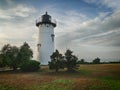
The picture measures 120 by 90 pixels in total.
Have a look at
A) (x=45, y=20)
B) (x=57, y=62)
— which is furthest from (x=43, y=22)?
(x=57, y=62)

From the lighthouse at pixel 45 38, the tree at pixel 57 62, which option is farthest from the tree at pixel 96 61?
the tree at pixel 57 62

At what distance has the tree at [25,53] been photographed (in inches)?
1911

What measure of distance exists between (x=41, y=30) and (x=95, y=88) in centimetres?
3852

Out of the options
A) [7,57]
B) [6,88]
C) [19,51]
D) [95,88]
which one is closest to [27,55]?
[19,51]

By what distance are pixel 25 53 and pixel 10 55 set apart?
14.0ft

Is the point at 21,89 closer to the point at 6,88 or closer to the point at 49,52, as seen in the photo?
the point at 6,88

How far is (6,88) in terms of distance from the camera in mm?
20938

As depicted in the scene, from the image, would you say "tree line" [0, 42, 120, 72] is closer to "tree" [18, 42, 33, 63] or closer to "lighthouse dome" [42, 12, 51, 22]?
"tree" [18, 42, 33, 63]

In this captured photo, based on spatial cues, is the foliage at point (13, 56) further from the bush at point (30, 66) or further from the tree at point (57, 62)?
the tree at point (57, 62)

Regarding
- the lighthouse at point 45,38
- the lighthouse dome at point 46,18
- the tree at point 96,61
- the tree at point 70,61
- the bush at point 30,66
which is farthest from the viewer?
the tree at point 96,61

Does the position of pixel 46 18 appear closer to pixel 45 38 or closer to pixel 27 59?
pixel 45 38

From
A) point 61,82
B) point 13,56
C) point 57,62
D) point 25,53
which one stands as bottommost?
point 61,82

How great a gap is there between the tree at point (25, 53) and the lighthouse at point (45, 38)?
3637 mm

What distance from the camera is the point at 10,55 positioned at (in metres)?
48.2
